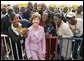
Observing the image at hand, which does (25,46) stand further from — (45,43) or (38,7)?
(38,7)

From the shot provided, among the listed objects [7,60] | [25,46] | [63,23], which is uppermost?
[63,23]

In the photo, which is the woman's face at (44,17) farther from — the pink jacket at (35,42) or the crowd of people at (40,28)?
the pink jacket at (35,42)

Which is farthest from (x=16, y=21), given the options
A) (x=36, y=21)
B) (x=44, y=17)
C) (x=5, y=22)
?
(x=44, y=17)

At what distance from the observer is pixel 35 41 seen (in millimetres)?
2871

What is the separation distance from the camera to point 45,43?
9.37 feet

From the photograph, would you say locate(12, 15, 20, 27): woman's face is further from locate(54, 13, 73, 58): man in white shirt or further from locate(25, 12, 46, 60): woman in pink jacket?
Answer: locate(54, 13, 73, 58): man in white shirt

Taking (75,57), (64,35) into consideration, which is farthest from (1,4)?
(75,57)

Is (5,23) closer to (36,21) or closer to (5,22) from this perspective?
(5,22)

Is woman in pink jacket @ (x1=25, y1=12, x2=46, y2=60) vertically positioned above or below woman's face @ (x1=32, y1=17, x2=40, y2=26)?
below

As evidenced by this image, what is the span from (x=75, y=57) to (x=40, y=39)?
1.75 ft

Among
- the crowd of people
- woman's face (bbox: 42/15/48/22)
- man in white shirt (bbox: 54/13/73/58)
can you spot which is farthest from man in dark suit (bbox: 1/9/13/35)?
man in white shirt (bbox: 54/13/73/58)

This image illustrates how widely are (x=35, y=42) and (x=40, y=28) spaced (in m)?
0.20

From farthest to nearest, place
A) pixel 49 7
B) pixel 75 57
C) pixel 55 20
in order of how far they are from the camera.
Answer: pixel 49 7 → pixel 75 57 → pixel 55 20

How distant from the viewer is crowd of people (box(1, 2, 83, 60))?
2.80 metres
